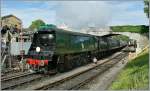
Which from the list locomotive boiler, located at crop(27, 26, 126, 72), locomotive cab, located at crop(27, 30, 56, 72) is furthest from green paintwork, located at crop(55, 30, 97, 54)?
locomotive cab, located at crop(27, 30, 56, 72)

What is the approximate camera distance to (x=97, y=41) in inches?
1500

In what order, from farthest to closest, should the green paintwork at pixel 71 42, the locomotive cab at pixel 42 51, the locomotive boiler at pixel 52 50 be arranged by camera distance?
the green paintwork at pixel 71 42 → the locomotive boiler at pixel 52 50 → the locomotive cab at pixel 42 51

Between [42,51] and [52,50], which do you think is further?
[42,51]

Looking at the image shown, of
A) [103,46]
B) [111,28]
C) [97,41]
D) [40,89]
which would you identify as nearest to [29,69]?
[40,89]

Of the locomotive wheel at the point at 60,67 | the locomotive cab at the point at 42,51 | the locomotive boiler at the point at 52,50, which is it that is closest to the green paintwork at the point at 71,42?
the locomotive boiler at the point at 52,50

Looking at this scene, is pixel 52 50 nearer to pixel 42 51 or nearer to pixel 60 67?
pixel 42 51

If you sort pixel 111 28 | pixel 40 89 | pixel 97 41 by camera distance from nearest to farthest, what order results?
pixel 40 89 → pixel 97 41 → pixel 111 28

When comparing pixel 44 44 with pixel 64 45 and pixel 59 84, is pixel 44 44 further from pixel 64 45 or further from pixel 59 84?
pixel 59 84

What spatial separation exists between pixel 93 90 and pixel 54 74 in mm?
7010

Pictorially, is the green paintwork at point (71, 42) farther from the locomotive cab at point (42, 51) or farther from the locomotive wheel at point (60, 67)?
the locomotive wheel at point (60, 67)

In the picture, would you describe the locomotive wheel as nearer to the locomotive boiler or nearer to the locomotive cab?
the locomotive boiler

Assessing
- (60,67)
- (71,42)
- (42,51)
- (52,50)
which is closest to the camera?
(52,50)

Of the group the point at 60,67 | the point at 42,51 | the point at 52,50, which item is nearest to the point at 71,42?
the point at 60,67

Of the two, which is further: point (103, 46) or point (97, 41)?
point (103, 46)
